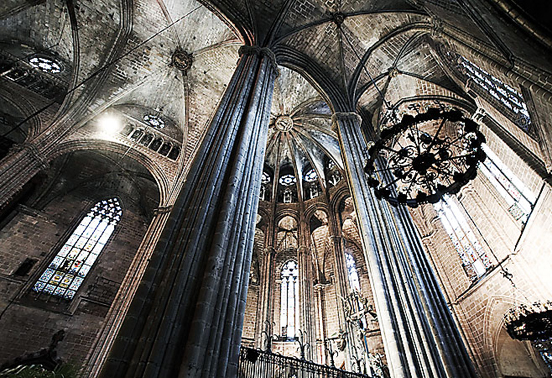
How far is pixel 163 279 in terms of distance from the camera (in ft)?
10.9

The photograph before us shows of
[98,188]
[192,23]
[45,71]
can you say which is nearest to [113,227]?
[98,188]

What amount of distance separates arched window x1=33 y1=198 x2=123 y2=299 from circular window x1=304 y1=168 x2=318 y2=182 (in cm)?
1031

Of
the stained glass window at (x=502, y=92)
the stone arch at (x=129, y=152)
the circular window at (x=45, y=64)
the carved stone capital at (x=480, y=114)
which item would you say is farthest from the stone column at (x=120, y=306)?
the carved stone capital at (x=480, y=114)

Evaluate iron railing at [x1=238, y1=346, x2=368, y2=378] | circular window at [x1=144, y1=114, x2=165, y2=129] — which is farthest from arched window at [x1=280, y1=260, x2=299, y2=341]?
circular window at [x1=144, y1=114, x2=165, y2=129]

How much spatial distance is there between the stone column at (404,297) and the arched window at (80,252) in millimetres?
11795

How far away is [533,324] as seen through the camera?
255 inches

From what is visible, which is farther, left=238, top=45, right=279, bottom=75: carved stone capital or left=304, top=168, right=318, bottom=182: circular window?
left=304, top=168, right=318, bottom=182: circular window

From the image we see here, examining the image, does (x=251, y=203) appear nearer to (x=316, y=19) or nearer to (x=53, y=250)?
(x=316, y=19)

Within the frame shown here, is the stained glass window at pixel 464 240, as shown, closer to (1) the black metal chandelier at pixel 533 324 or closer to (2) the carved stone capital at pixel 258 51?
(1) the black metal chandelier at pixel 533 324

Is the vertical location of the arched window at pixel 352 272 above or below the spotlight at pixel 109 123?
below

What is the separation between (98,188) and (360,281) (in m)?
14.5

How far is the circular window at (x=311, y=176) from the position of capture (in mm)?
16237

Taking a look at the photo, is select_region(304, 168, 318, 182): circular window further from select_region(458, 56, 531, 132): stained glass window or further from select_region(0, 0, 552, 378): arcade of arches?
select_region(458, 56, 531, 132): stained glass window

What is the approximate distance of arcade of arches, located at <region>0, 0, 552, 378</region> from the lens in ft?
14.1
